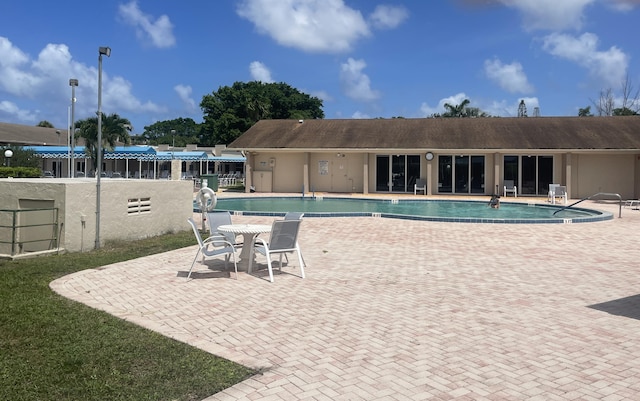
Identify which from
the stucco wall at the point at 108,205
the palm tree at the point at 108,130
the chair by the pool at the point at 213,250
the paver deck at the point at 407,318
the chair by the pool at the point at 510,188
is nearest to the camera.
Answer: the paver deck at the point at 407,318

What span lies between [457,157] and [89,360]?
27.1m

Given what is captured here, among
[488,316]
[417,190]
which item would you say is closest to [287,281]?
[488,316]

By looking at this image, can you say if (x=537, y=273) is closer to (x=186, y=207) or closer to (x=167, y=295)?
(x=167, y=295)

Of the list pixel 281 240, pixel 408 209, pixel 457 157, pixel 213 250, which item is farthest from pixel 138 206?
pixel 457 157

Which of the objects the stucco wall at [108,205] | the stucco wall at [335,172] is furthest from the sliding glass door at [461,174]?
the stucco wall at [108,205]

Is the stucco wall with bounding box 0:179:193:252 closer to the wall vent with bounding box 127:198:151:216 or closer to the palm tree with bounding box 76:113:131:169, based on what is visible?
the wall vent with bounding box 127:198:151:216

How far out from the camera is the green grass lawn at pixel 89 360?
381cm

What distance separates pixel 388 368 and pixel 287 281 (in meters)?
3.64

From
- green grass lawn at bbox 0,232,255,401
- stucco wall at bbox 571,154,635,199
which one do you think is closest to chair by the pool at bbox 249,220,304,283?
green grass lawn at bbox 0,232,255,401

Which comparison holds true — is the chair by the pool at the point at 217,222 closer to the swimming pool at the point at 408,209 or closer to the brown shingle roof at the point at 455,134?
the swimming pool at the point at 408,209

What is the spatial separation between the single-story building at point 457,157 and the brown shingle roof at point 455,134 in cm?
5

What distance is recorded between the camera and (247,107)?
5872 centimetres

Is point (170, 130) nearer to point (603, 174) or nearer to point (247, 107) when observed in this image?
point (247, 107)

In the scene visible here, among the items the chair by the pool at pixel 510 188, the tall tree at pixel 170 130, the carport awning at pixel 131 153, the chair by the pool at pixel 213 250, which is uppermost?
the tall tree at pixel 170 130
